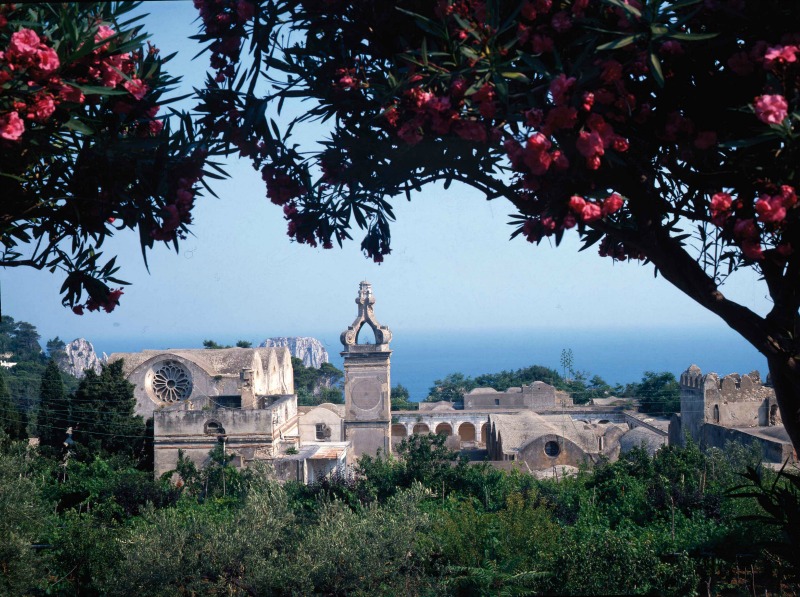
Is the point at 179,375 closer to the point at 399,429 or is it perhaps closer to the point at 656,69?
the point at 399,429

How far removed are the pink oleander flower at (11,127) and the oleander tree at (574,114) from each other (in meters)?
1.44

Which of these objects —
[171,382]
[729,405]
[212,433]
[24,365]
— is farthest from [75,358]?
[729,405]

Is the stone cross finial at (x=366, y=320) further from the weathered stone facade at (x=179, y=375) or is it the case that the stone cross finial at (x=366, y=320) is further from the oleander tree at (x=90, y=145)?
the oleander tree at (x=90, y=145)

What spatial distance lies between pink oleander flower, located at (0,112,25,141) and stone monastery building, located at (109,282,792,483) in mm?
17452

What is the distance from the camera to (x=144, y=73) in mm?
4688

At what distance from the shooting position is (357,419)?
1145 inches

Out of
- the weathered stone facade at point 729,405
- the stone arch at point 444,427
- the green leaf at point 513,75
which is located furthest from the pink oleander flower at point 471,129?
the stone arch at point 444,427

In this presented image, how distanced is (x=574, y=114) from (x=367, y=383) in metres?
25.7

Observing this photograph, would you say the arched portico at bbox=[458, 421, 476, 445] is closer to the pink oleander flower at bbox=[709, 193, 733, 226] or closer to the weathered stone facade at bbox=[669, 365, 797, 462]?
the weathered stone facade at bbox=[669, 365, 797, 462]

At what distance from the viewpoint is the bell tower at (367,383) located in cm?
2885

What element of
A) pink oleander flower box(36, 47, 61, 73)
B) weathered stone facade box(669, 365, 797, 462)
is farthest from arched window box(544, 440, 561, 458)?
pink oleander flower box(36, 47, 61, 73)

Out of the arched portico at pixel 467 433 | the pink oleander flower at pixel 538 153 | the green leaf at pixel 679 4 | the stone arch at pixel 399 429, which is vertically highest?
the green leaf at pixel 679 4

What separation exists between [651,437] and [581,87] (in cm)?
3120

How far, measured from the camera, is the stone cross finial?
28938 mm
